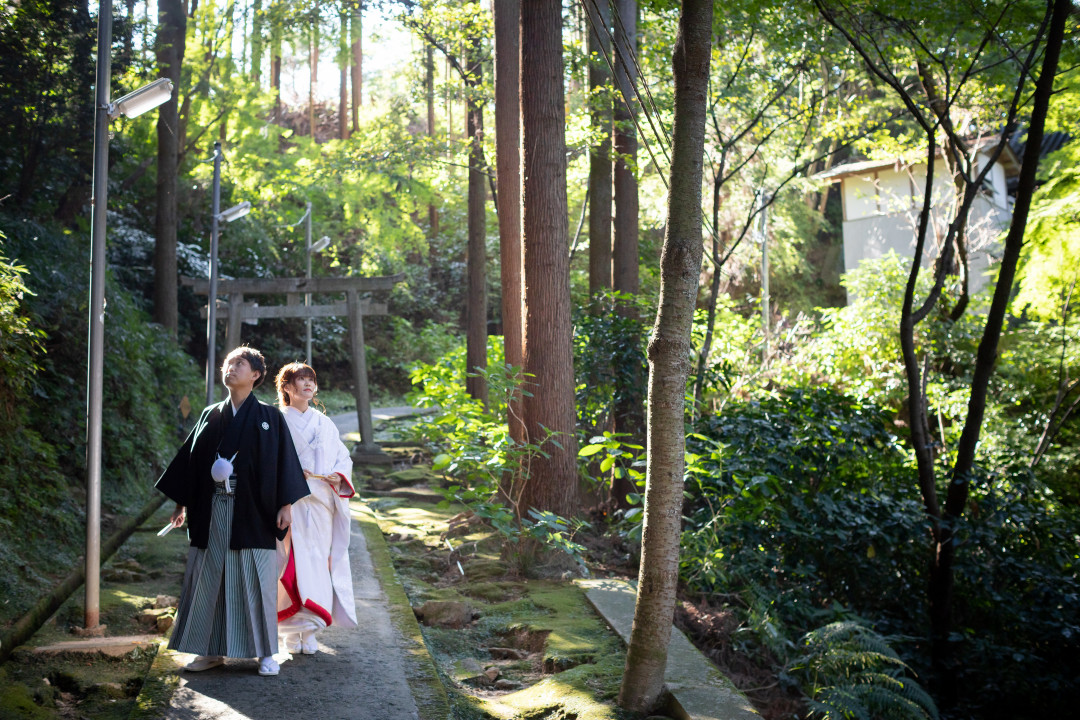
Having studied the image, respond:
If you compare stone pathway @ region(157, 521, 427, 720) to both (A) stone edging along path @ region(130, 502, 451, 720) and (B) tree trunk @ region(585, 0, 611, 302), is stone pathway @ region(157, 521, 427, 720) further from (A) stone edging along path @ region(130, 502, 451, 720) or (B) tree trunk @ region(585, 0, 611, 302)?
(B) tree trunk @ region(585, 0, 611, 302)

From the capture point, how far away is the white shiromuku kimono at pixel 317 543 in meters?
5.03

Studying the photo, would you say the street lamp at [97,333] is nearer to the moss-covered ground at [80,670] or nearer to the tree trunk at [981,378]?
the moss-covered ground at [80,670]

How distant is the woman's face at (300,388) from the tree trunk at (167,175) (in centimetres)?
1256

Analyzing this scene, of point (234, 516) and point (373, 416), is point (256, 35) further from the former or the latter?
point (234, 516)

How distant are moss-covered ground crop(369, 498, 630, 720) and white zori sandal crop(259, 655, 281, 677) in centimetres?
98

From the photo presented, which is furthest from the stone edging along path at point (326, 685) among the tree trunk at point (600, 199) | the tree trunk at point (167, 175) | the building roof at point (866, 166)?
the building roof at point (866, 166)

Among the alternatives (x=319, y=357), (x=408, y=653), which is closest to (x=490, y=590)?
(x=408, y=653)

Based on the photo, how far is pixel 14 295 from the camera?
23.5ft

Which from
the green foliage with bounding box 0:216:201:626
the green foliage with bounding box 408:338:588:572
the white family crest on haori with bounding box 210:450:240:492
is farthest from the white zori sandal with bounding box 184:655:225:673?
the green foliage with bounding box 408:338:588:572

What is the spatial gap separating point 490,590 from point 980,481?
424 cm

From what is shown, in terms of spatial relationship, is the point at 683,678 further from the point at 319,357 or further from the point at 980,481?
the point at 319,357

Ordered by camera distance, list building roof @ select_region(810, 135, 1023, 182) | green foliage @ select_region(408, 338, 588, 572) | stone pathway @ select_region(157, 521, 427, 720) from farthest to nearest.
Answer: building roof @ select_region(810, 135, 1023, 182) < green foliage @ select_region(408, 338, 588, 572) < stone pathway @ select_region(157, 521, 427, 720)

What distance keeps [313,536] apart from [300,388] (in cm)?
89

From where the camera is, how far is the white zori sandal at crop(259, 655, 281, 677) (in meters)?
4.61
